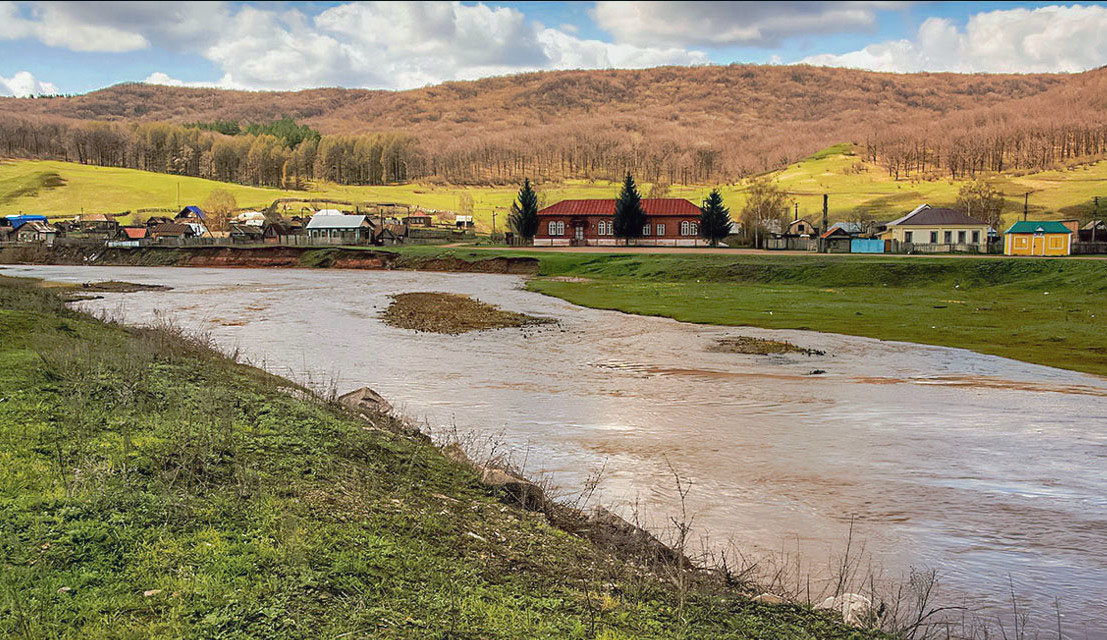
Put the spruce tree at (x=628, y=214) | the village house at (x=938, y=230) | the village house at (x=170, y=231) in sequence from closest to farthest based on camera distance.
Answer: the village house at (x=938, y=230) → the spruce tree at (x=628, y=214) → the village house at (x=170, y=231)

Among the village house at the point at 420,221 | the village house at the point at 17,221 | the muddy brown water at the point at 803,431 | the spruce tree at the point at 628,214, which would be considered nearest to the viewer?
the muddy brown water at the point at 803,431

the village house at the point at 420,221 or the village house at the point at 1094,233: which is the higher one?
the village house at the point at 420,221

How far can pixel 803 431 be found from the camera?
18000mm

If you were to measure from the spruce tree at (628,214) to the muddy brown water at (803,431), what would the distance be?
2936 inches

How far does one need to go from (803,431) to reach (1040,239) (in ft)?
240

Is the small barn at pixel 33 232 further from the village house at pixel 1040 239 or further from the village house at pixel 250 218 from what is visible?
the village house at pixel 1040 239

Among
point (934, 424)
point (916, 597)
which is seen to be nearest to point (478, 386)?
point (934, 424)

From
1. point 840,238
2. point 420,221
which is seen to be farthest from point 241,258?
point 840,238

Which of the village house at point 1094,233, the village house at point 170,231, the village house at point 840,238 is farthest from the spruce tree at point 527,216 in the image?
the village house at point 1094,233

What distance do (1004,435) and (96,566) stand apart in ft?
56.2

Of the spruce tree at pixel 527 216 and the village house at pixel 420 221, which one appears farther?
the village house at pixel 420 221

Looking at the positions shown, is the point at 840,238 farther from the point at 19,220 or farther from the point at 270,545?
the point at 19,220

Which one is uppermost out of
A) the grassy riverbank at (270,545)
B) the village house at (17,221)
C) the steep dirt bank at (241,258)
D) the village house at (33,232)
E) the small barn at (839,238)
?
the village house at (17,221)

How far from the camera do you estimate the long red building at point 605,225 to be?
375 feet
